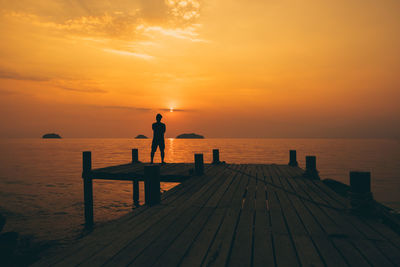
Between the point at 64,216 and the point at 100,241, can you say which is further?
the point at 64,216

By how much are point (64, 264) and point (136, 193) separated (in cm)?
1507

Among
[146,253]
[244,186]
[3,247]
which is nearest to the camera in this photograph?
[146,253]

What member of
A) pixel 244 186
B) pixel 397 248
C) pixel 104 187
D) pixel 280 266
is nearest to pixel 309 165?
pixel 244 186

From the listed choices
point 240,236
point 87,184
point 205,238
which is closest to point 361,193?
point 240,236

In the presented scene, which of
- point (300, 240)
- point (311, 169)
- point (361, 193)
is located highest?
point (361, 193)

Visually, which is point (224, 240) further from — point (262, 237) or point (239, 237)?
point (262, 237)

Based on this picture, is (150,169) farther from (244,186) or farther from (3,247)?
(3,247)

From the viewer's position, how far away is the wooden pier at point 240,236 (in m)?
2.97

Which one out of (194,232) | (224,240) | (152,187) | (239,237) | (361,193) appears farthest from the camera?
(152,187)

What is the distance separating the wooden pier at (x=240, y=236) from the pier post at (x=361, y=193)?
140mm

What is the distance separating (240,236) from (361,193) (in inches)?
106

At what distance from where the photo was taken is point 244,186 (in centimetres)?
781

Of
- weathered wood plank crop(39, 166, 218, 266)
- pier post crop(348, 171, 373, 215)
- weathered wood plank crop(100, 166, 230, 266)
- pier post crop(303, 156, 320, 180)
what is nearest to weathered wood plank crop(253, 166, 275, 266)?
weathered wood plank crop(100, 166, 230, 266)

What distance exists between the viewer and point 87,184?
11.6m
